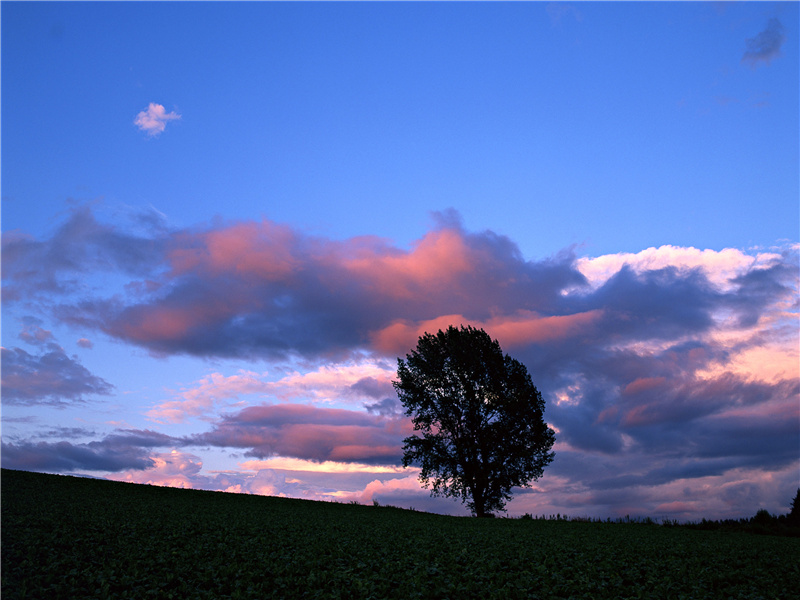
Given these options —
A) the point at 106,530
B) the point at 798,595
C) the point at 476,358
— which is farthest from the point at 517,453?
the point at 106,530

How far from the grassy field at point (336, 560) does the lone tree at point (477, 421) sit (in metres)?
19.9

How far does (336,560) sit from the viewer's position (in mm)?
17859

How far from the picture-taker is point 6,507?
73.0 feet

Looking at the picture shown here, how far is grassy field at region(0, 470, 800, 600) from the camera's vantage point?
1454 cm

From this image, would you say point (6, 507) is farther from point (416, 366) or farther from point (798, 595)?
point (416, 366)

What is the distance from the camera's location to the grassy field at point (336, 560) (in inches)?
572

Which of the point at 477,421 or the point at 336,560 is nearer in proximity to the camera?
the point at 336,560

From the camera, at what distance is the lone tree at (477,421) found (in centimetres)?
4700

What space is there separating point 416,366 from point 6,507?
33.5 m

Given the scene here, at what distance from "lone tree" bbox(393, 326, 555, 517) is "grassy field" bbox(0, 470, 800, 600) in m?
19.9

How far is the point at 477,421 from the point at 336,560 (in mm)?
31531

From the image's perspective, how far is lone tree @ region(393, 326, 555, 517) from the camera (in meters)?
47.0

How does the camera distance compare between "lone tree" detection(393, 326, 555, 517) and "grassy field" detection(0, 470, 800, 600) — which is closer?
"grassy field" detection(0, 470, 800, 600)

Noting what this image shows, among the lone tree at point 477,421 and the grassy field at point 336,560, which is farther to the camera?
the lone tree at point 477,421
